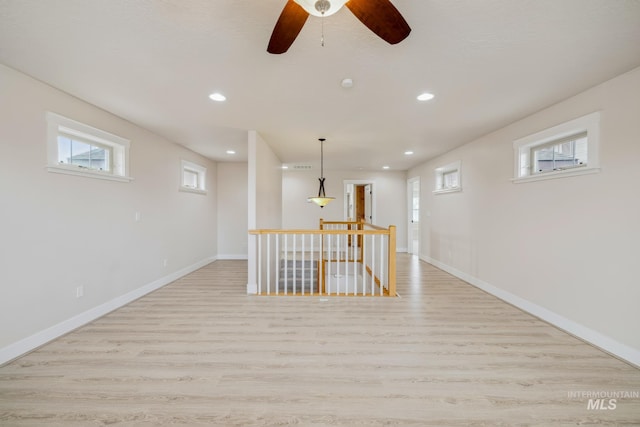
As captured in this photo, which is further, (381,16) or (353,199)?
(353,199)

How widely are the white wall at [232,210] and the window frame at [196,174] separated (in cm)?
65

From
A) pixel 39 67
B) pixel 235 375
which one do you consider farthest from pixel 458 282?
pixel 39 67

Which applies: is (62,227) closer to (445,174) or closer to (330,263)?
(330,263)

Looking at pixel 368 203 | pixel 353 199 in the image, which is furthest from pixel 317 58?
pixel 368 203

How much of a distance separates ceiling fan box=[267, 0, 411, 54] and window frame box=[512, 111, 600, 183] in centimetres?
253

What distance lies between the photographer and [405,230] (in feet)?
25.9

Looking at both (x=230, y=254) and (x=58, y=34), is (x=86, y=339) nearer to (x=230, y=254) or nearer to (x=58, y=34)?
(x=58, y=34)

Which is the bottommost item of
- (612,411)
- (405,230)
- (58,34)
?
(612,411)

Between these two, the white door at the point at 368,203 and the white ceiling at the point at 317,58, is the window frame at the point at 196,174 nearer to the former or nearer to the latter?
the white ceiling at the point at 317,58

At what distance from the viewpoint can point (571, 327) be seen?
2635 mm

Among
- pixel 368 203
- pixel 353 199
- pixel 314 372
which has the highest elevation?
pixel 353 199

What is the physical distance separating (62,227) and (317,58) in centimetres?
305

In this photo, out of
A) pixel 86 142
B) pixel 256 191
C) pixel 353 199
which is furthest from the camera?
pixel 353 199

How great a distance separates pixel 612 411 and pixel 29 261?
4.70 m
